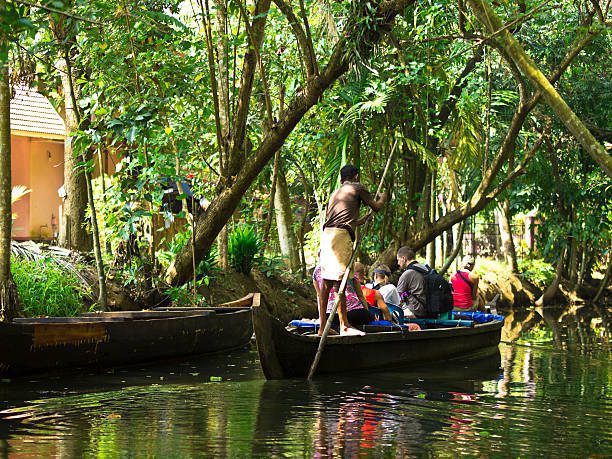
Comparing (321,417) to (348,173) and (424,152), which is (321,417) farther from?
(424,152)

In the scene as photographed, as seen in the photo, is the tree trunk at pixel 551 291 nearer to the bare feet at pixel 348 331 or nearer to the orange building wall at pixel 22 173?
the orange building wall at pixel 22 173

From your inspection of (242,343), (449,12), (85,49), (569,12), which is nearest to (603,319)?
(569,12)

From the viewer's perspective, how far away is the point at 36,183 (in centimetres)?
2341

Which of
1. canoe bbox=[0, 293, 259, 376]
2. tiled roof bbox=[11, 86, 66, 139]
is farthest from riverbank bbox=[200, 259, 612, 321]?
tiled roof bbox=[11, 86, 66, 139]

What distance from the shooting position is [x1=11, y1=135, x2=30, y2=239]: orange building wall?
23.1 metres

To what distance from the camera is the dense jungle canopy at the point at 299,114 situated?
13.2 metres

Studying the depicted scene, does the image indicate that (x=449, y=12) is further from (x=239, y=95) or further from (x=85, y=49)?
(x=85, y=49)

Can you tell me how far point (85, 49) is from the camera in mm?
13555

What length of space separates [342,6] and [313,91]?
4.57ft

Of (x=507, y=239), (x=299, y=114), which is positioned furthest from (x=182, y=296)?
(x=507, y=239)

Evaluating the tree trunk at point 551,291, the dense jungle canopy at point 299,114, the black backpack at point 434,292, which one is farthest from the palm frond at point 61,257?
the tree trunk at point 551,291

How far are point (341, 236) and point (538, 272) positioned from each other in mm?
17014

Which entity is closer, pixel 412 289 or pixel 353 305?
pixel 353 305

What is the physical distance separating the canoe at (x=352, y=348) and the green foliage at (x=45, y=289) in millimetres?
3986
